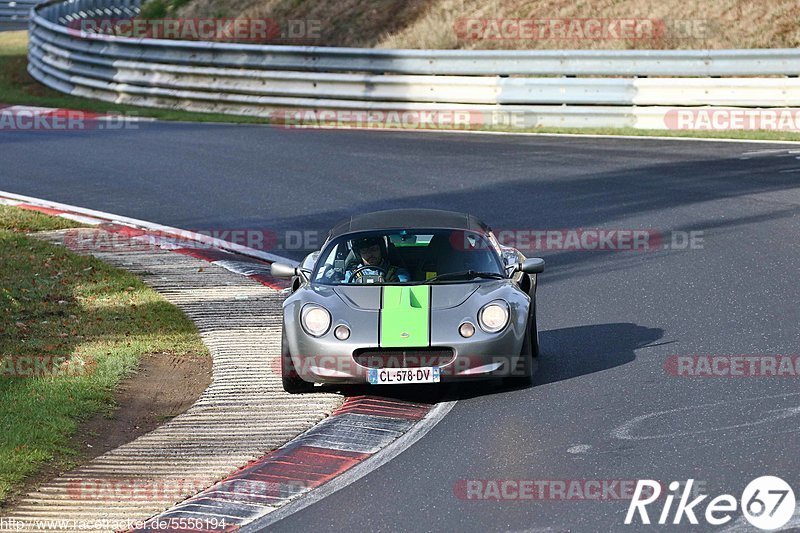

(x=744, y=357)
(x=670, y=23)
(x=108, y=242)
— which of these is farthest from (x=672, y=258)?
(x=670, y=23)

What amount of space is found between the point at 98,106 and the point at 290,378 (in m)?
Answer: 19.5

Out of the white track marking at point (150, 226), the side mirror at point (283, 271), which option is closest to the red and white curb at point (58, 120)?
the white track marking at point (150, 226)

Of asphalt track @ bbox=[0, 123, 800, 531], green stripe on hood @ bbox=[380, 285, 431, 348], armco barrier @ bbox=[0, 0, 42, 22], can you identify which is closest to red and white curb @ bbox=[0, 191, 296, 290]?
asphalt track @ bbox=[0, 123, 800, 531]

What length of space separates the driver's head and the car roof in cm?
9

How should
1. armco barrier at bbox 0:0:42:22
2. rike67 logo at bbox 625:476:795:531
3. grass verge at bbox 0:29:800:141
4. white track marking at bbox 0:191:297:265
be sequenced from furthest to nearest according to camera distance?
armco barrier at bbox 0:0:42:22 → grass verge at bbox 0:29:800:141 → white track marking at bbox 0:191:297:265 → rike67 logo at bbox 625:476:795:531

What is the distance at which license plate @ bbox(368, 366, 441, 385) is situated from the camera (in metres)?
8.69

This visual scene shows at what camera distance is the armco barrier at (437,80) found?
20.9 m

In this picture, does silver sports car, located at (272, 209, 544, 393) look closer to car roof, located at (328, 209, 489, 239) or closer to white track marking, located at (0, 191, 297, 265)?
car roof, located at (328, 209, 489, 239)

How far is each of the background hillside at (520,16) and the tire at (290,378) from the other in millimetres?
16717

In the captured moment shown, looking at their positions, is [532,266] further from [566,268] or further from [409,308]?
[566,268]

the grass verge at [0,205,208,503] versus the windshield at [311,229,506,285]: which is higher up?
the windshield at [311,229,506,285]

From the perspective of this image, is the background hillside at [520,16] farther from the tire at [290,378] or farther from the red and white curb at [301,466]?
the red and white curb at [301,466]

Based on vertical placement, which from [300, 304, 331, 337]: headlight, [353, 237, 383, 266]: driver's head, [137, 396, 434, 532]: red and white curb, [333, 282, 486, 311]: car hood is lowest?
[137, 396, 434, 532]: red and white curb

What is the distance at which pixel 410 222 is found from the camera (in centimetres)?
994
